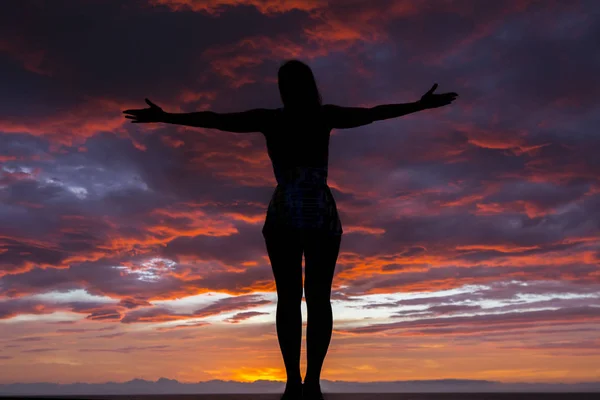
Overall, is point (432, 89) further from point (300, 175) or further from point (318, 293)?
point (318, 293)

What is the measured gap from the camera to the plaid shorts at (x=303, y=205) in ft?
16.8

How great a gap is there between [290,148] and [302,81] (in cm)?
61

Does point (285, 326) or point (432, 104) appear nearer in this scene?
point (285, 326)

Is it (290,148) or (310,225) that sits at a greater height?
(290,148)

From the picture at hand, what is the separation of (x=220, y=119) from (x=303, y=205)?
1.08 meters

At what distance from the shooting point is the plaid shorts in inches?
201

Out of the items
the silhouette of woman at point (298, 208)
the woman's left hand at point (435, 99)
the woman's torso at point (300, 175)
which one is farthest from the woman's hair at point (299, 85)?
the woman's left hand at point (435, 99)

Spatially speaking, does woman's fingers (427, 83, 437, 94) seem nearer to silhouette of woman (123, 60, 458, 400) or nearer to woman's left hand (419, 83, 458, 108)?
woman's left hand (419, 83, 458, 108)

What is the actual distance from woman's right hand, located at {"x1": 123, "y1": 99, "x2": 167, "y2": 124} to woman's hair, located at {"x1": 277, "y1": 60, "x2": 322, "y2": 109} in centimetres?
113

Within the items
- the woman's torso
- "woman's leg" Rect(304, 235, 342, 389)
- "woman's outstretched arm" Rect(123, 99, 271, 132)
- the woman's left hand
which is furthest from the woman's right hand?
the woman's left hand

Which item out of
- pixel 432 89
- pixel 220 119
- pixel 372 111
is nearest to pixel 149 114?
pixel 220 119

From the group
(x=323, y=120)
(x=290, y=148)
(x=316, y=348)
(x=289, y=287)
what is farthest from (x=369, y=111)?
(x=316, y=348)

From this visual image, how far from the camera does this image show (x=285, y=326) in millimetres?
5262

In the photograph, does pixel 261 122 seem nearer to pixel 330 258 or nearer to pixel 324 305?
pixel 330 258
